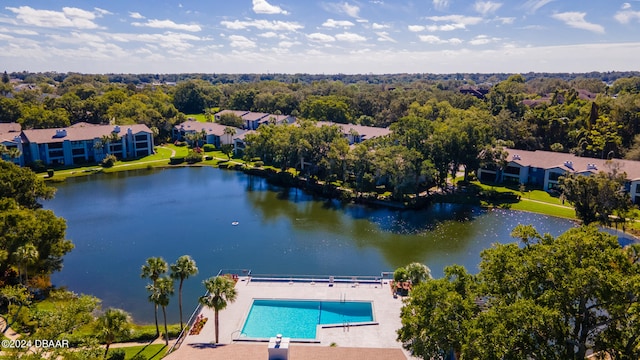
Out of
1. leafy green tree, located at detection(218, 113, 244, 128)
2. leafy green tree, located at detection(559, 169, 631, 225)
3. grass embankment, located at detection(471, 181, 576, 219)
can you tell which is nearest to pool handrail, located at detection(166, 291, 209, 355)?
leafy green tree, located at detection(559, 169, 631, 225)

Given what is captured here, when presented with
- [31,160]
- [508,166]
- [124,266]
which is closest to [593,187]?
[508,166]

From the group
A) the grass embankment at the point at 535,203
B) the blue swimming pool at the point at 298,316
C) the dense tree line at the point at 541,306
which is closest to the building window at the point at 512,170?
the grass embankment at the point at 535,203

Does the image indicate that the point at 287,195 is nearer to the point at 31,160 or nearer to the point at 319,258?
the point at 319,258

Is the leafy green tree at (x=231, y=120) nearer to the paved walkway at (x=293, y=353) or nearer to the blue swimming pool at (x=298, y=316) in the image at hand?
the blue swimming pool at (x=298, y=316)

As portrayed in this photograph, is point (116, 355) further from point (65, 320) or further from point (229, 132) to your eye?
point (229, 132)

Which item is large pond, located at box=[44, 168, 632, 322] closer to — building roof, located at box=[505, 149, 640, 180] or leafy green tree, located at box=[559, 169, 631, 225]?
leafy green tree, located at box=[559, 169, 631, 225]
